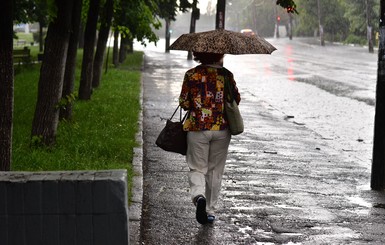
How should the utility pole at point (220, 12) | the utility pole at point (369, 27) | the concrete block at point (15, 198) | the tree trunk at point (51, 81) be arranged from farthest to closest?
the utility pole at point (369, 27) → the utility pole at point (220, 12) → the tree trunk at point (51, 81) → the concrete block at point (15, 198)

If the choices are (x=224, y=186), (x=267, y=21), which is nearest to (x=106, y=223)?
(x=224, y=186)

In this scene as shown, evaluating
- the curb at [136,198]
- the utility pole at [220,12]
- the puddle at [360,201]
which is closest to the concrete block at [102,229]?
the curb at [136,198]

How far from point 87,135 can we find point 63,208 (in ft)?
26.4

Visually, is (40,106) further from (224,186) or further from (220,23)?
(220,23)

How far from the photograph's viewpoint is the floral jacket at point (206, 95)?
7855 mm

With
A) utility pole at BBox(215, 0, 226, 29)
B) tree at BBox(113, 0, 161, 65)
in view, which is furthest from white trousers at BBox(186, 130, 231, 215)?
tree at BBox(113, 0, 161, 65)

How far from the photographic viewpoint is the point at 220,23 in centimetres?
1964

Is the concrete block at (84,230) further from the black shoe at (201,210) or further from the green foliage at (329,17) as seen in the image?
the green foliage at (329,17)

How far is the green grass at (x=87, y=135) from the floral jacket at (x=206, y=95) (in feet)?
7.27

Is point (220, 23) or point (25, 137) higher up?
point (220, 23)

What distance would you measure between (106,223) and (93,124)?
31.7 ft

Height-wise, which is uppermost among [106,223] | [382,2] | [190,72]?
[382,2]


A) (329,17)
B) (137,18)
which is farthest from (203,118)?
(329,17)

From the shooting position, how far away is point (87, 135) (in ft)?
44.1
